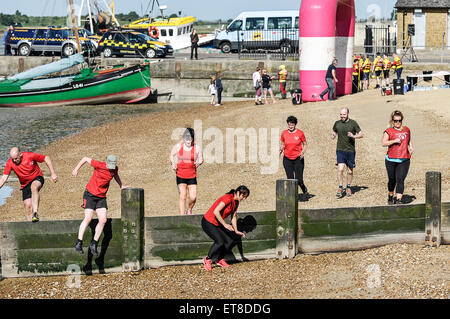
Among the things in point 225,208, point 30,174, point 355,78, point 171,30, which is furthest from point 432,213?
point 171,30

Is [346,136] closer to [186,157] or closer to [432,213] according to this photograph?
[432,213]

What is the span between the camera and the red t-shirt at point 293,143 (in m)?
12.3

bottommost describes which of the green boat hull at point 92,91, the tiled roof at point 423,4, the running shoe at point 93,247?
the running shoe at point 93,247

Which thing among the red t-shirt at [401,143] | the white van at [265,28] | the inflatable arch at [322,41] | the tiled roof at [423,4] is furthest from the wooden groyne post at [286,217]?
the tiled roof at [423,4]

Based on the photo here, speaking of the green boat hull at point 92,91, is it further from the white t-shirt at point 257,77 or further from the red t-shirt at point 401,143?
the red t-shirt at point 401,143

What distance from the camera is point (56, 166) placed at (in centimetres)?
1966

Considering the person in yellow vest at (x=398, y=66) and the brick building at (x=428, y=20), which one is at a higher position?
the brick building at (x=428, y=20)

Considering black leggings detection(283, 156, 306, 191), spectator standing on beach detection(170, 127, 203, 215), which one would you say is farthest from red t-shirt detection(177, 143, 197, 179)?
black leggings detection(283, 156, 306, 191)

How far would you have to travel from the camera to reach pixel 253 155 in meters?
18.0

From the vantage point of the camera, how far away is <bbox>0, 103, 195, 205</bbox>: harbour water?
25.1 meters

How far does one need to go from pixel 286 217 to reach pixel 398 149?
2.63 meters

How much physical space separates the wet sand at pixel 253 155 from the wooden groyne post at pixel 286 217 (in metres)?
2.57
